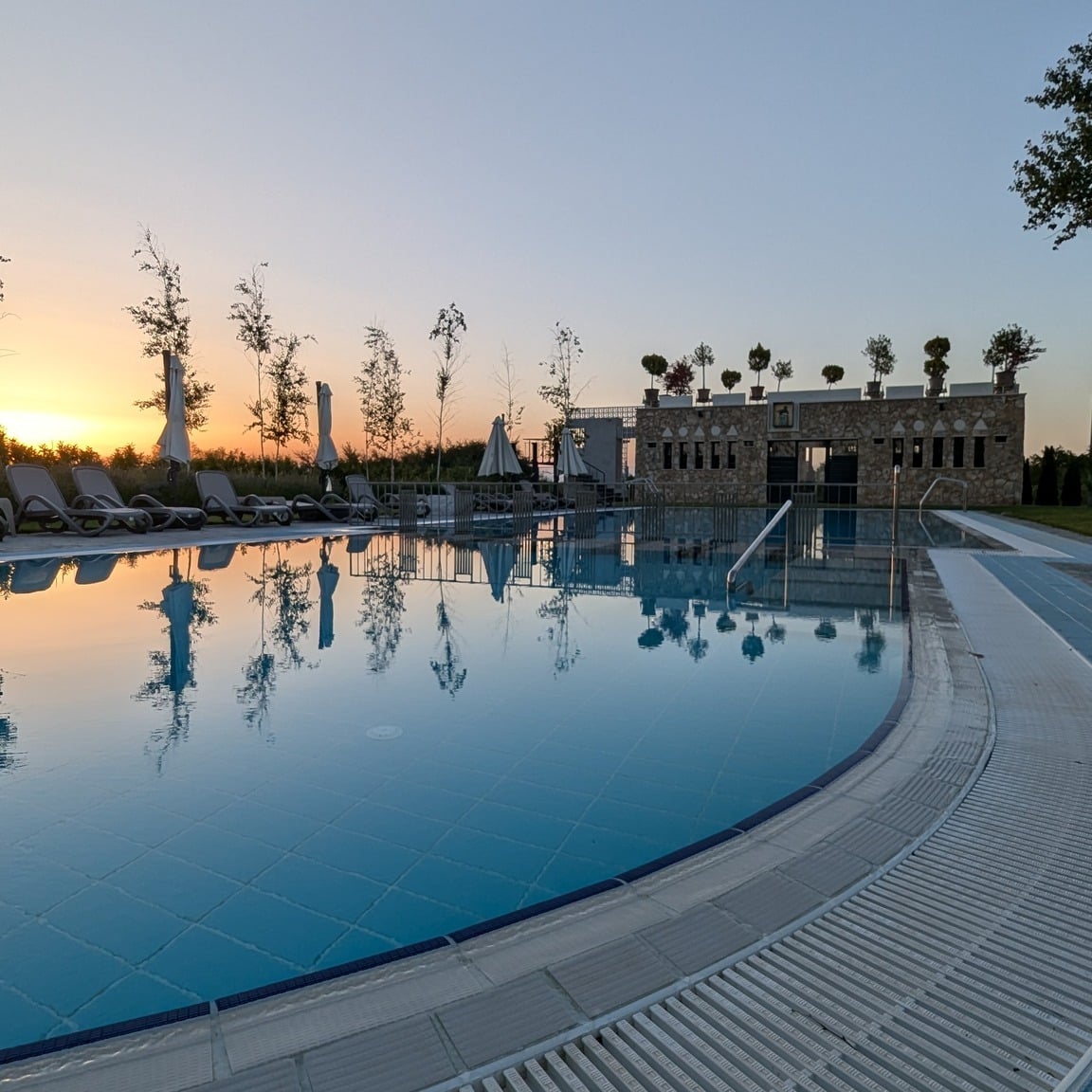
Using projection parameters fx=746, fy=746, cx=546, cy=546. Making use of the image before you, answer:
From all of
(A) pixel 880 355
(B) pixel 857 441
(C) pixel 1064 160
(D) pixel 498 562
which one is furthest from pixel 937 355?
(D) pixel 498 562

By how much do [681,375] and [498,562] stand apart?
29524mm

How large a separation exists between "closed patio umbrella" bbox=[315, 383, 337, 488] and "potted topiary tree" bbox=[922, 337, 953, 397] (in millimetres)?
24460

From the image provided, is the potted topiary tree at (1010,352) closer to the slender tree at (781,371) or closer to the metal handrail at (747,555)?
the slender tree at (781,371)

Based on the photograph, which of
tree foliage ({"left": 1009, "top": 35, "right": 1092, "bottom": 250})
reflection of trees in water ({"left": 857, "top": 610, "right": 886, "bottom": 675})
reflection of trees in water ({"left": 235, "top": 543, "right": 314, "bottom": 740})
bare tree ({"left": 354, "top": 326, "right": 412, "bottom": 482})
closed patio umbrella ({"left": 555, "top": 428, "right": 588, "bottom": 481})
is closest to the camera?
reflection of trees in water ({"left": 235, "top": 543, "right": 314, "bottom": 740})

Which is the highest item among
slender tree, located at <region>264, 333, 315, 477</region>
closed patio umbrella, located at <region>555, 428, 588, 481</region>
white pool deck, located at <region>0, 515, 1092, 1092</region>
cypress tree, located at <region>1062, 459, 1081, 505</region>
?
slender tree, located at <region>264, 333, 315, 477</region>

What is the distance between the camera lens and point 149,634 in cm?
561

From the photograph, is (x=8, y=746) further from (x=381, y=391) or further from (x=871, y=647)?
(x=381, y=391)

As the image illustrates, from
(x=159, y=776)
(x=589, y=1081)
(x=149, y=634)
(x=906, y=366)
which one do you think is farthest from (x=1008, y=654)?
(x=906, y=366)

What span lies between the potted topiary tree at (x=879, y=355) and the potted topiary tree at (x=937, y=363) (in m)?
2.56

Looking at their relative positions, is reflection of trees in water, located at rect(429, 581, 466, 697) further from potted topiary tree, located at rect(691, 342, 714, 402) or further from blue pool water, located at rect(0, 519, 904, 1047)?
potted topiary tree, located at rect(691, 342, 714, 402)

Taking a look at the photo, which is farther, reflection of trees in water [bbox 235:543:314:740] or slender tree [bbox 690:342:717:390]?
slender tree [bbox 690:342:717:390]

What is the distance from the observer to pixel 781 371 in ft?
117

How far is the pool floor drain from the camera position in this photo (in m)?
3.48

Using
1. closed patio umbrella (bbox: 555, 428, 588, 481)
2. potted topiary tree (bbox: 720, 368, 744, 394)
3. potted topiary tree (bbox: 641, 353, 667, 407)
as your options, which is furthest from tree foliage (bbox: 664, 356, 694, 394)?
closed patio umbrella (bbox: 555, 428, 588, 481)
